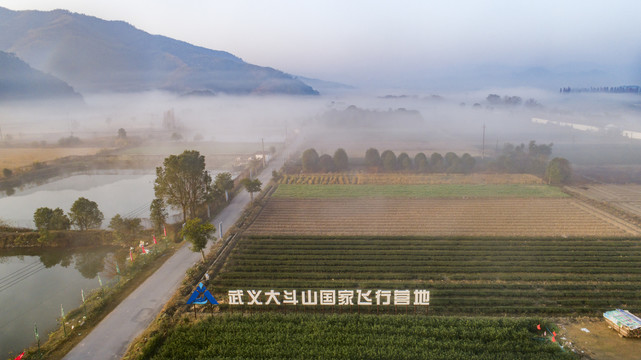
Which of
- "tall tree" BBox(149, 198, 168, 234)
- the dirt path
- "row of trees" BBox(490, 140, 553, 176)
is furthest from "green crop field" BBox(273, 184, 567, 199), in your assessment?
the dirt path

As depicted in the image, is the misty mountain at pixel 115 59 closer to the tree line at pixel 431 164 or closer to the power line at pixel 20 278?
the tree line at pixel 431 164

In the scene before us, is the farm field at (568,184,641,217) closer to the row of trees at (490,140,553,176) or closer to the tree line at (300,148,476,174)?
the row of trees at (490,140,553,176)

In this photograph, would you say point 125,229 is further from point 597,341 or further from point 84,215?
point 597,341

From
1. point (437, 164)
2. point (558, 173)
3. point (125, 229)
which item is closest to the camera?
point (125, 229)

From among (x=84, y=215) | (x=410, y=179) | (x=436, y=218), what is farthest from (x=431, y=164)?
(x=84, y=215)

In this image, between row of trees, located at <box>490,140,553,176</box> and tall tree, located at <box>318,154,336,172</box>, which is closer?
row of trees, located at <box>490,140,553,176</box>
